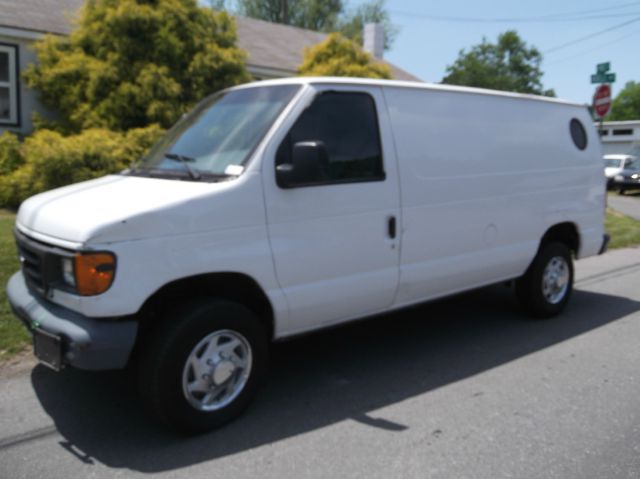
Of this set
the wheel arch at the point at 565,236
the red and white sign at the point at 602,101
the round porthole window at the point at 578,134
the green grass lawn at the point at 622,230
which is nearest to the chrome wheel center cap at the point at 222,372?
the wheel arch at the point at 565,236

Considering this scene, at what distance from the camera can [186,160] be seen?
167 inches

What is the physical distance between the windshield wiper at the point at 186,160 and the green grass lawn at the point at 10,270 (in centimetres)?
204

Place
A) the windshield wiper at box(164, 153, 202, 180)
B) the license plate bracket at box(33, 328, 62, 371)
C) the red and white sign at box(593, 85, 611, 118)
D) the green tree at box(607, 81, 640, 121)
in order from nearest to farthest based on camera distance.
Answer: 1. the license plate bracket at box(33, 328, 62, 371)
2. the windshield wiper at box(164, 153, 202, 180)
3. the red and white sign at box(593, 85, 611, 118)
4. the green tree at box(607, 81, 640, 121)

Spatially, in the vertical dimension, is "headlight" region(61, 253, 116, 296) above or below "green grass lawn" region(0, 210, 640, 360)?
above

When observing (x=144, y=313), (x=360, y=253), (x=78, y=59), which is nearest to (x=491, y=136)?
→ (x=360, y=253)

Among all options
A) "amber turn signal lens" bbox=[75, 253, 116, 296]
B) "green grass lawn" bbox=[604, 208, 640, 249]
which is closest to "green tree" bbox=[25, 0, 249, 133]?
"green grass lawn" bbox=[604, 208, 640, 249]

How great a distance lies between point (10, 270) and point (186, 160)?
340 centimetres

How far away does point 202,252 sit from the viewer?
3.60 meters

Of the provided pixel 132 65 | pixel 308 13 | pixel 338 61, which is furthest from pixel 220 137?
pixel 308 13

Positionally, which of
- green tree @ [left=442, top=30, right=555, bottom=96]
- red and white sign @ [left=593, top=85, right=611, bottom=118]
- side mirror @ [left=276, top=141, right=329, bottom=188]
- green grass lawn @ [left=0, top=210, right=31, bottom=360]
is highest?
green tree @ [left=442, top=30, right=555, bottom=96]

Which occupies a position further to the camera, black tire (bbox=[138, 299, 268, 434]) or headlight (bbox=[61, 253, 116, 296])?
black tire (bbox=[138, 299, 268, 434])

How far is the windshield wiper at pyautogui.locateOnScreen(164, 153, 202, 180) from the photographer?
12.8 feet

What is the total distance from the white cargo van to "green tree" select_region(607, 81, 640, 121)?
96415 millimetres

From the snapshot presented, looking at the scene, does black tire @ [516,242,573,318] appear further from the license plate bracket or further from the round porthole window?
the license plate bracket
